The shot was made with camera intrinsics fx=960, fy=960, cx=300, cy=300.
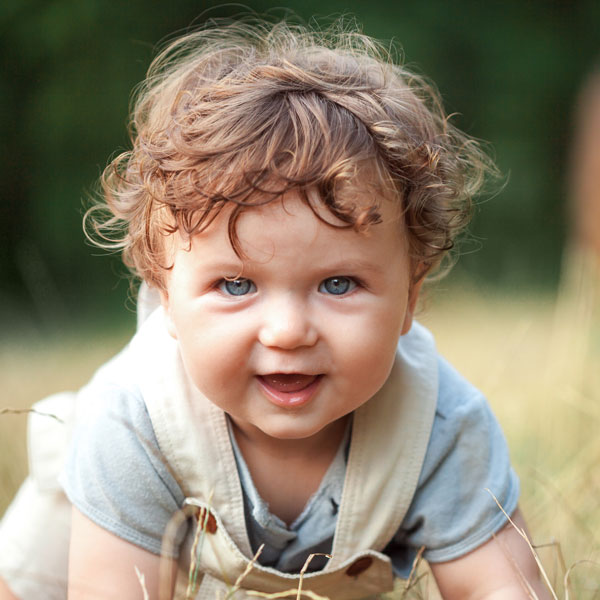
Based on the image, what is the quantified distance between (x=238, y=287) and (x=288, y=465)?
0.36 m

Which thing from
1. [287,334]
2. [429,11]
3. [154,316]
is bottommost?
[154,316]

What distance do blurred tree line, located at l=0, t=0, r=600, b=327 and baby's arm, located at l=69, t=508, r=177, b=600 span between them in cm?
297

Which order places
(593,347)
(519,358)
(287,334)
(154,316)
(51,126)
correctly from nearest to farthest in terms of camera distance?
(287,334), (154,316), (593,347), (519,358), (51,126)

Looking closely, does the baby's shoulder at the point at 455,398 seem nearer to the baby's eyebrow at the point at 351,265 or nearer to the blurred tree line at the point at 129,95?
the baby's eyebrow at the point at 351,265

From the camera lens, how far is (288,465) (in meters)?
1.49

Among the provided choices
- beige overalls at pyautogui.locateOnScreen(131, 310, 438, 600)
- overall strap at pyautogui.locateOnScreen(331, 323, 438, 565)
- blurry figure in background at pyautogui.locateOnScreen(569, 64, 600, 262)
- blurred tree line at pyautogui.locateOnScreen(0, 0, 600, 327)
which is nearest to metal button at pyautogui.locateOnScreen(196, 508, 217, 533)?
beige overalls at pyautogui.locateOnScreen(131, 310, 438, 600)

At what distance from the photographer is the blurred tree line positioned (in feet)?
15.4

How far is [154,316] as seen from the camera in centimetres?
164

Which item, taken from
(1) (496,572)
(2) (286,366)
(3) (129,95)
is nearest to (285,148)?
(2) (286,366)

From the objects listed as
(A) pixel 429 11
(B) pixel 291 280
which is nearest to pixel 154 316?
(B) pixel 291 280

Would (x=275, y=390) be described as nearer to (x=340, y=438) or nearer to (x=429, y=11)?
(x=340, y=438)

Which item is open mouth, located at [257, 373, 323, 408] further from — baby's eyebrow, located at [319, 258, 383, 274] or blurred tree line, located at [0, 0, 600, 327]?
blurred tree line, located at [0, 0, 600, 327]

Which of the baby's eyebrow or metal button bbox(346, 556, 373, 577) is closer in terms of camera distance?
the baby's eyebrow

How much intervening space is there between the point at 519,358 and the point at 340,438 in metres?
1.72
